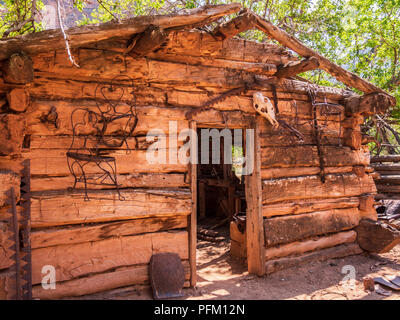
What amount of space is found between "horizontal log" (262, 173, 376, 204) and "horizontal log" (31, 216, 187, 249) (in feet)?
5.10

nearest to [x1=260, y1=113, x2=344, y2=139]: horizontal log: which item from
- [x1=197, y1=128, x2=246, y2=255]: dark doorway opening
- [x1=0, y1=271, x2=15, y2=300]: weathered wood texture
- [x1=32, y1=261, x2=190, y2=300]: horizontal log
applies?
[x1=32, y1=261, x2=190, y2=300]: horizontal log

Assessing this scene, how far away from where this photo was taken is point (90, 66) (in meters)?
3.88

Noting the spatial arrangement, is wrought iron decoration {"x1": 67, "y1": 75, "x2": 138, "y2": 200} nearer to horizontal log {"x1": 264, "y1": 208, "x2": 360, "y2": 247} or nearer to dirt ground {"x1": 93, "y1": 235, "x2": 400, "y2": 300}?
dirt ground {"x1": 93, "y1": 235, "x2": 400, "y2": 300}

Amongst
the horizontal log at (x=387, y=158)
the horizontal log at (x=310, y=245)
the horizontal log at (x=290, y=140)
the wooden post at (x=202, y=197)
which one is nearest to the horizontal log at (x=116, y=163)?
the horizontal log at (x=290, y=140)

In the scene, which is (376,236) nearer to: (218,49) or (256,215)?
(256,215)

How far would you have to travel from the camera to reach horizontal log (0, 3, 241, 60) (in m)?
3.21

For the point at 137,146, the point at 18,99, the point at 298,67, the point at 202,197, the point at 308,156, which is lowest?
the point at 202,197

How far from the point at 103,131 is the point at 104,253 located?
143 centimetres

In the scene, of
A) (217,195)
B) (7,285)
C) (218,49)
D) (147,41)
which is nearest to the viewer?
(7,285)

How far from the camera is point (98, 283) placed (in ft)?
12.6

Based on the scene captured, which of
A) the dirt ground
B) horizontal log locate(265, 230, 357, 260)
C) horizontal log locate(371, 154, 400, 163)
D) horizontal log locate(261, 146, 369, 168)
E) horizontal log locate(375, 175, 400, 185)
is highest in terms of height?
horizontal log locate(261, 146, 369, 168)

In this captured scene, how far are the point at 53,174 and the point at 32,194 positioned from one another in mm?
296

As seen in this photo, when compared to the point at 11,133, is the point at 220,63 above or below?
above

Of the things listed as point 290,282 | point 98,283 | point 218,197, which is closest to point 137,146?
point 98,283
